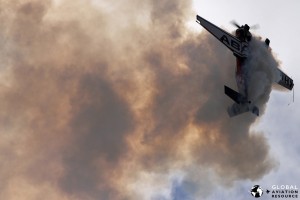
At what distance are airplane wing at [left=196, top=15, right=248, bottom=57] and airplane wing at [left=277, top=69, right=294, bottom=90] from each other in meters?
9.00

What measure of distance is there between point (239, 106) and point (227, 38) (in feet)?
33.4

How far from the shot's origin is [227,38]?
112062 mm

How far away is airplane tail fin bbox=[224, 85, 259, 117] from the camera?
363 feet

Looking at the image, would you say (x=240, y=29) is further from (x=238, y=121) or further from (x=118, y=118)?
(x=118, y=118)

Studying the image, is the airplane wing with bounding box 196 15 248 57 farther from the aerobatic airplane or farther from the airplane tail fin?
the airplane tail fin

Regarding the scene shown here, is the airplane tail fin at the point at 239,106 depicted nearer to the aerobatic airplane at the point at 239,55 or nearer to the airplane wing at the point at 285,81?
the aerobatic airplane at the point at 239,55

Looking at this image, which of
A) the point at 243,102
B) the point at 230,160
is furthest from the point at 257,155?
the point at 243,102

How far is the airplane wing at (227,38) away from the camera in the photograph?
111000 millimetres

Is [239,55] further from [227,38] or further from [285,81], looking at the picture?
[285,81]

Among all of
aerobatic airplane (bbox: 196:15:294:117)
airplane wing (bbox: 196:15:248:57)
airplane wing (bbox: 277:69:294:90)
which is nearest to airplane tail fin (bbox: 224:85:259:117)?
aerobatic airplane (bbox: 196:15:294:117)

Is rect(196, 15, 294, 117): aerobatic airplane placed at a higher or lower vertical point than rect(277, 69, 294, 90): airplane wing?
lower

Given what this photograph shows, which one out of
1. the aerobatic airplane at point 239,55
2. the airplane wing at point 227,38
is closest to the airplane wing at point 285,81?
the aerobatic airplane at point 239,55

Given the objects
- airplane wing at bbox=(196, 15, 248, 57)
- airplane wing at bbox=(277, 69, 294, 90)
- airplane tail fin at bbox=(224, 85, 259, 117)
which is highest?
airplane wing at bbox=(277, 69, 294, 90)

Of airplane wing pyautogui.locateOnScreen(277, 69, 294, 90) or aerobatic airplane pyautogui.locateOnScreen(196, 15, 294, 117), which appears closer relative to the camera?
aerobatic airplane pyautogui.locateOnScreen(196, 15, 294, 117)
